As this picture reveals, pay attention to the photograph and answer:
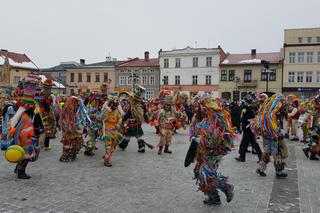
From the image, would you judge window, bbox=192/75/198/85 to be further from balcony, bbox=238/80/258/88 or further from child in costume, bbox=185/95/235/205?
child in costume, bbox=185/95/235/205

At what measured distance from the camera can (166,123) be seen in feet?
29.0

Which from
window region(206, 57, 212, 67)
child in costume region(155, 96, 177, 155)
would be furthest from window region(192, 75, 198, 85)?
child in costume region(155, 96, 177, 155)

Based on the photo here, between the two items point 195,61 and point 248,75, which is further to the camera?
point 195,61

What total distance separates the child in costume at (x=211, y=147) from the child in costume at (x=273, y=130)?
1.92 m

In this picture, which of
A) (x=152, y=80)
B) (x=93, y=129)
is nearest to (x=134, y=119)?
(x=93, y=129)

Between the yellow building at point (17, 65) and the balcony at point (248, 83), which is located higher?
the yellow building at point (17, 65)

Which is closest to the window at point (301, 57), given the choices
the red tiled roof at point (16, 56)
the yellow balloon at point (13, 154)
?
the yellow balloon at point (13, 154)

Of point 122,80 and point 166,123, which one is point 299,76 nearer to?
point 122,80

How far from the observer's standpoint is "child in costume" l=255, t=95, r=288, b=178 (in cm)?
604

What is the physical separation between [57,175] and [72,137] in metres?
1.52

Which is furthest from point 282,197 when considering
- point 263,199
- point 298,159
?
point 298,159

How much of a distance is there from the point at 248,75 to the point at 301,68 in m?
6.45

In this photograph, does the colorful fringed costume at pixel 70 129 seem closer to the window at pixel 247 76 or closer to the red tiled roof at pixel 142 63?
the window at pixel 247 76

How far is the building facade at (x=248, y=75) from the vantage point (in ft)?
120
